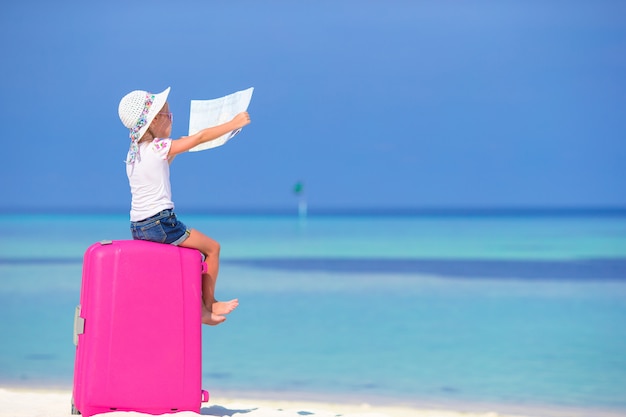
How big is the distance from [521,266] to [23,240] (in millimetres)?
12732

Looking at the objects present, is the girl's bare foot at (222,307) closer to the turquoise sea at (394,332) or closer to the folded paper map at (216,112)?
the turquoise sea at (394,332)

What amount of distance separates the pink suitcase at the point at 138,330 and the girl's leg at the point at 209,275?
0.05m

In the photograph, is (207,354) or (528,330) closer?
(207,354)

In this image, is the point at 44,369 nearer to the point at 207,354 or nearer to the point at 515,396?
the point at 207,354

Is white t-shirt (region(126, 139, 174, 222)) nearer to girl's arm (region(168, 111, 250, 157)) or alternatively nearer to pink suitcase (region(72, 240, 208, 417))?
girl's arm (region(168, 111, 250, 157))

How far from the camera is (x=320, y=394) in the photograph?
5332mm

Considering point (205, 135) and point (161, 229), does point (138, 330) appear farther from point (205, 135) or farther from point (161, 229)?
point (205, 135)

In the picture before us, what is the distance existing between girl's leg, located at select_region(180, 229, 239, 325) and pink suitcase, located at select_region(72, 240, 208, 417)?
0.18 ft

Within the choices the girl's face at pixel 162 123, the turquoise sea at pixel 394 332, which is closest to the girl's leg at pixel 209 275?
the turquoise sea at pixel 394 332

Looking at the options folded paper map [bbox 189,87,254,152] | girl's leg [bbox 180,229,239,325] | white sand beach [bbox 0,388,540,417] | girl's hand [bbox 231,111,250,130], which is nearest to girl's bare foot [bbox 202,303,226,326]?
girl's leg [bbox 180,229,239,325]

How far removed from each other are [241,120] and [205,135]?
146mm

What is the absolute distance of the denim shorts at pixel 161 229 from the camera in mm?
3543

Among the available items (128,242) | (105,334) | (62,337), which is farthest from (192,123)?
(62,337)

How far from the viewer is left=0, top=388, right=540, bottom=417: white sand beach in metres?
4.01
